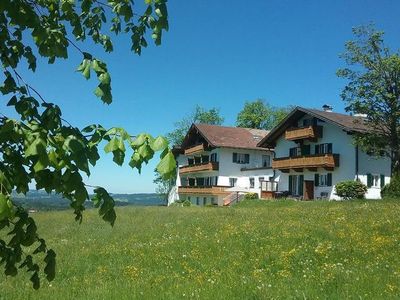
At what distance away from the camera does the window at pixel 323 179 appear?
51.6 meters

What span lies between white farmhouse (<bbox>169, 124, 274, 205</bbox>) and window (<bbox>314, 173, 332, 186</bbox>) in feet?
41.5

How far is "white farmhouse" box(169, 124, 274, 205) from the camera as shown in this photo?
232ft

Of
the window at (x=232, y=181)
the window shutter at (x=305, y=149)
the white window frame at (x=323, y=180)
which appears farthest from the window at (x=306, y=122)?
the window at (x=232, y=181)

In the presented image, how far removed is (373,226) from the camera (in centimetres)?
1978

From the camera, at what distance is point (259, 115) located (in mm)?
112875

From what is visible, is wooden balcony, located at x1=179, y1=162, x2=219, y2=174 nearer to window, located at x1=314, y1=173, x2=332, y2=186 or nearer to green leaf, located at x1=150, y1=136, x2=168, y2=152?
window, located at x1=314, y1=173, x2=332, y2=186

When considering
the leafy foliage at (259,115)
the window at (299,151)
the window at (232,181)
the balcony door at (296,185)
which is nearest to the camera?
the window at (299,151)

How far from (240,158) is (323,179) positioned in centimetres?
2300

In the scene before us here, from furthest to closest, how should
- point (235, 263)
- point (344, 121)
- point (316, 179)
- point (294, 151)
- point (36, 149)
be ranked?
point (294, 151)
point (316, 179)
point (344, 121)
point (235, 263)
point (36, 149)

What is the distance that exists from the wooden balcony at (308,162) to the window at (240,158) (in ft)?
49.9

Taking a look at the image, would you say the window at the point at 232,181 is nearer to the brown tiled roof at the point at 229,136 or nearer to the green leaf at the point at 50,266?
the brown tiled roof at the point at 229,136

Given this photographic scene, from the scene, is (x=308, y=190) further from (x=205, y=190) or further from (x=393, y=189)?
(x=205, y=190)

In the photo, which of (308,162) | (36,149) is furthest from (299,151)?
(36,149)

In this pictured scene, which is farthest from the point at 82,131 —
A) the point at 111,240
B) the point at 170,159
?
the point at 111,240
